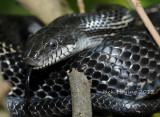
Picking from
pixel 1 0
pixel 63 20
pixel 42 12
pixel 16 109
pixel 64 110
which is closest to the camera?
pixel 64 110

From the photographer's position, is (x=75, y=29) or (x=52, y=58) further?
(x=75, y=29)

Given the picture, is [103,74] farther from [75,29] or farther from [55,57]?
[75,29]

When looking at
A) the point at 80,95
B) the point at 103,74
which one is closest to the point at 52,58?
the point at 103,74

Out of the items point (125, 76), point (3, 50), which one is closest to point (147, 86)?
point (125, 76)

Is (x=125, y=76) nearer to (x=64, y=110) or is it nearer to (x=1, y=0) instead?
(x=64, y=110)

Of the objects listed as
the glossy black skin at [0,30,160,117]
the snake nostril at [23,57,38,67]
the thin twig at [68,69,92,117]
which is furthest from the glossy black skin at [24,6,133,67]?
the thin twig at [68,69,92,117]

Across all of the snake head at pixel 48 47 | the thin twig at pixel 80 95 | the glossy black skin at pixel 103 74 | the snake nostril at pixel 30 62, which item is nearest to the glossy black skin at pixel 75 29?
the snake head at pixel 48 47

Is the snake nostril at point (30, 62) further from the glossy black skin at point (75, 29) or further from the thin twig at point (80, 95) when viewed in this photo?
the thin twig at point (80, 95)
